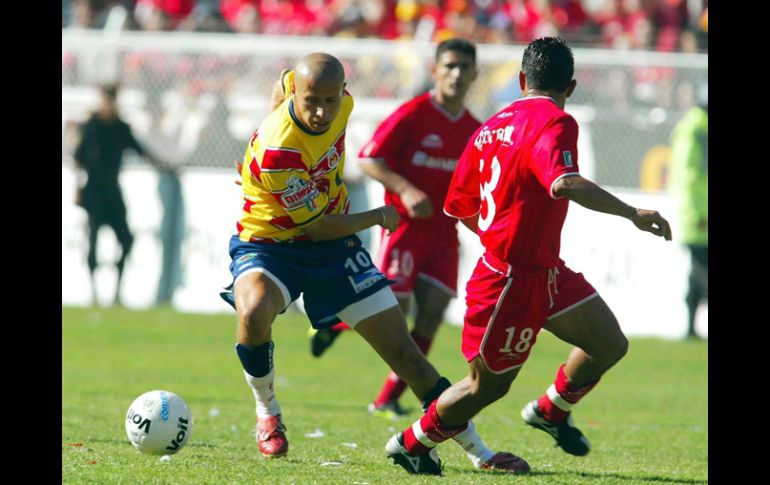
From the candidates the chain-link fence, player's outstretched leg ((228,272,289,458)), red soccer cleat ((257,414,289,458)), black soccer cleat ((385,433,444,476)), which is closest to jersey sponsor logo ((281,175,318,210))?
player's outstretched leg ((228,272,289,458))

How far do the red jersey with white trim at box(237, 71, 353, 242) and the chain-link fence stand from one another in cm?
987

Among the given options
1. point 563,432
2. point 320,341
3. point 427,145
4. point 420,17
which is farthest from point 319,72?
point 420,17

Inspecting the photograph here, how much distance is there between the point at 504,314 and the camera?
6.43 m

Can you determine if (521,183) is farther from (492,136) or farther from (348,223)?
(348,223)

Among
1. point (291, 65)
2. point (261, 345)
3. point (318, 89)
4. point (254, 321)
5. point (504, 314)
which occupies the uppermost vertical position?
point (291, 65)

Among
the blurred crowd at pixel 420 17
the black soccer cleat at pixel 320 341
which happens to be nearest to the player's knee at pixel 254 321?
the black soccer cleat at pixel 320 341

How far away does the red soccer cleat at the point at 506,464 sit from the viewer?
22.7ft

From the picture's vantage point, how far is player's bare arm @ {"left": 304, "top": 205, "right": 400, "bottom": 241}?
7044mm

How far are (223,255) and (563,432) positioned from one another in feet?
33.8
